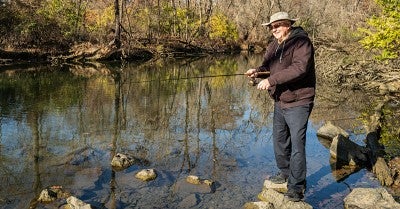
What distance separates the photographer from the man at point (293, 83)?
13.9 feet

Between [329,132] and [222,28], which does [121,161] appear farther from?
[222,28]

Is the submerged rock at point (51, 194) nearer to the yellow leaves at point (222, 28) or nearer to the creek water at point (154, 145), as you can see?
the creek water at point (154, 145)

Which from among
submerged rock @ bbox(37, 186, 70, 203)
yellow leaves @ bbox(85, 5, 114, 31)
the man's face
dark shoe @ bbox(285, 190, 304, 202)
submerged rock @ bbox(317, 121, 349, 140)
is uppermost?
yellow leaves @ bbox(85, 5, 114, 31)

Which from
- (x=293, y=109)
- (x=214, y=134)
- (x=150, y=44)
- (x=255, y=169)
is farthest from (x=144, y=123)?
(x=150, y=44)

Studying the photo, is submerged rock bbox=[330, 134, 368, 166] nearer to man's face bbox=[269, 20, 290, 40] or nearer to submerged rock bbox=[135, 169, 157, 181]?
man's face bbox=[269, 20, 290, 40]

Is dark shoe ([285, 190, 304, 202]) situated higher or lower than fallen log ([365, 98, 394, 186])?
lower

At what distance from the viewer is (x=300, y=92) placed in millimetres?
4473

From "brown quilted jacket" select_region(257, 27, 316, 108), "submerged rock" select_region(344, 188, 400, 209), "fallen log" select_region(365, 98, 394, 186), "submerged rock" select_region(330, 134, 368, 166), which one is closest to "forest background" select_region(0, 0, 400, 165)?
"fallen log" select_region(365, 98, 394, 186)

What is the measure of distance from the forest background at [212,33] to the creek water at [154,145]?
189cm

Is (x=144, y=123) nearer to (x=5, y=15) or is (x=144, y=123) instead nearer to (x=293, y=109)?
(x=293, y=109)

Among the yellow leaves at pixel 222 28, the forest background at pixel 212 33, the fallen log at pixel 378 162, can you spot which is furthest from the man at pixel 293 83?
the yellow leaves at pixel 222 28

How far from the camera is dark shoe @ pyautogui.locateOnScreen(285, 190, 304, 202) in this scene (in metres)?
4.36

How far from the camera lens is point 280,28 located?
4.45 metres

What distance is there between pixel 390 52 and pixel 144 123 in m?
6.40
